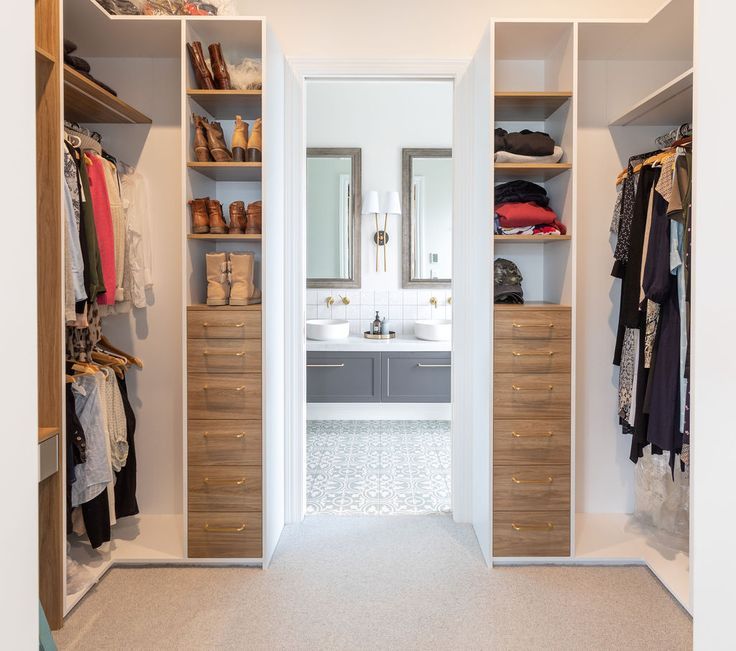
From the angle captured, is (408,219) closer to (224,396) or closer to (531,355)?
(531,355)

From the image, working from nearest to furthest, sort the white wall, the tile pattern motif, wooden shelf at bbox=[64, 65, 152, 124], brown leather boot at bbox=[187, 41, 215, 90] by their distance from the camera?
the white wall
wooden shelf at bbox=[64, 65, 152, 124]
brown leather boot at bbox=[187, 41, 215, 90]
the tile pattern motif

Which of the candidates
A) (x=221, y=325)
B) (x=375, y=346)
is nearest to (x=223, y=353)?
(x=221, y=325)

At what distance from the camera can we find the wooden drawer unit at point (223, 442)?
2670 mm

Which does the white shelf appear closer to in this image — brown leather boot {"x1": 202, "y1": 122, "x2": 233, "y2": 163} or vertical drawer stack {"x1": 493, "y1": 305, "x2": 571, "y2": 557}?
vertical drawer stack {"x1": 493, "y1": 305, "x2": 571, "y2": 557}

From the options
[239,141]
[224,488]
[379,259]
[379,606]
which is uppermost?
[239,141]

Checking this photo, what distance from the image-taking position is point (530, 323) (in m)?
2.66

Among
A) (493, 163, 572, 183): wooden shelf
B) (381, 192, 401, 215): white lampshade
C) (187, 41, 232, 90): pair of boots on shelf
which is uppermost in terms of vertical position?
(187, 41, 232, 90): pair of boots on shelf

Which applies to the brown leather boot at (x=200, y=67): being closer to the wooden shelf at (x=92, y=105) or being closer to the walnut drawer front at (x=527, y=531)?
the wooden shelf at (x=92, y=105)

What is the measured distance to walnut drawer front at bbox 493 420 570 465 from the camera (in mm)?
2686

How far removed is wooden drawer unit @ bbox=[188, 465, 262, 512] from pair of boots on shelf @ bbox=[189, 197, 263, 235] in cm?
101

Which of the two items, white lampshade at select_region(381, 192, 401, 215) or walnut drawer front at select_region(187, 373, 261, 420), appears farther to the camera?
white lampshade at select_region(381, 192, 401, 215)

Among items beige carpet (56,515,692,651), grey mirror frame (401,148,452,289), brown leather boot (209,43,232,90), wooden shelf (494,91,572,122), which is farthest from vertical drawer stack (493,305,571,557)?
grey mirror frame (401,148,452,289)

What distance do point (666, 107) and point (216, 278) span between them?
6.81ft

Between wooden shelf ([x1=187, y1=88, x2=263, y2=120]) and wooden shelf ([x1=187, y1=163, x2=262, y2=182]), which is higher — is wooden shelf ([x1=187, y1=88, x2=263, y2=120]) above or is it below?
above
